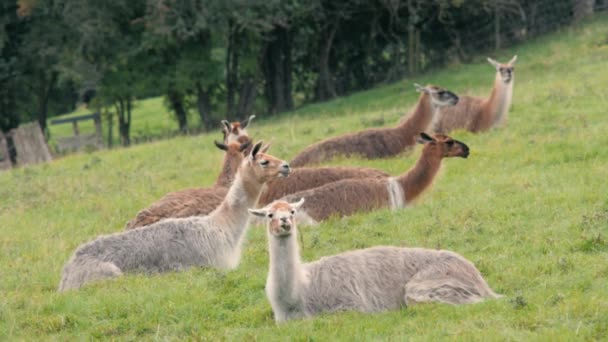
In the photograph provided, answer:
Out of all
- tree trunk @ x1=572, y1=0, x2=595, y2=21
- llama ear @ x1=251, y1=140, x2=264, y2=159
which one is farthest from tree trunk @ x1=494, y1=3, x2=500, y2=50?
llama ear @ x1=251, y1=140, x2=264, y2=159

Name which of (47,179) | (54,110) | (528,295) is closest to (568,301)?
(528,295)

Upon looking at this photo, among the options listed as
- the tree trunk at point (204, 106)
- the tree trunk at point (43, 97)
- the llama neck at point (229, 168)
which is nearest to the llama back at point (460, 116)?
the llama neck at point (229, 168)

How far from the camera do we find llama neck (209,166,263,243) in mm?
11391

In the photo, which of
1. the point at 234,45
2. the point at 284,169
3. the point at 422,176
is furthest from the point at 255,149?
the point at 234,45

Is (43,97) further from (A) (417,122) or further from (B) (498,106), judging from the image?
(A) (417,122)

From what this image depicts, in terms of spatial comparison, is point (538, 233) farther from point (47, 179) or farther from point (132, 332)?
point (47, 179)

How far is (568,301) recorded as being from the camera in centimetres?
809

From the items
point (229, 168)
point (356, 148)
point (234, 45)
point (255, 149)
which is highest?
point (255, 149)

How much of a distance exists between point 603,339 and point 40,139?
23.0 metres

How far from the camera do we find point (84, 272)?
10.5 meters

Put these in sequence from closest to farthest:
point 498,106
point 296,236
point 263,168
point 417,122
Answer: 1. point 296,236
2. point 263,168
3. point 417,122
4. point 498,106

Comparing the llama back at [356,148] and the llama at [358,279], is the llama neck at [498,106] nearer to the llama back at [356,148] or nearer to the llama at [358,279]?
the llama back at [356,148]

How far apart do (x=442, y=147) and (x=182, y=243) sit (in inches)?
165

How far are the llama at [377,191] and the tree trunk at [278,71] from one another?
2487 centimetres
